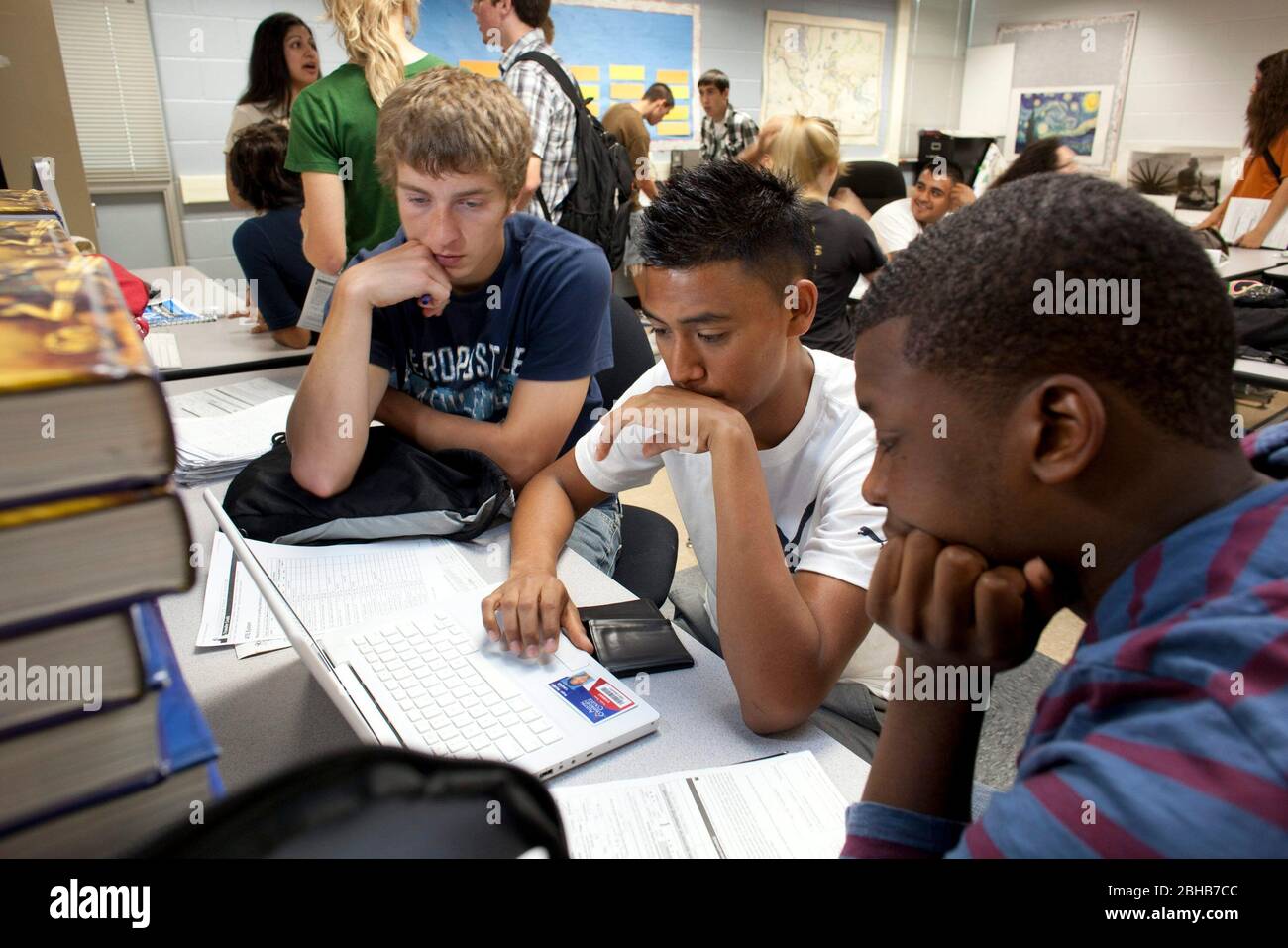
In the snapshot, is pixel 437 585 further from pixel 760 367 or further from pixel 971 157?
pixel 971 157

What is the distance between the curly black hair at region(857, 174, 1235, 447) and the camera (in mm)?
498

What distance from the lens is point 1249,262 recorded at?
3611mm

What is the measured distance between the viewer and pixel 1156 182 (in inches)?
252

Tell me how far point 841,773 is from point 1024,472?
1.30 feet

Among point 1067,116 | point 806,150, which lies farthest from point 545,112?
point 1067,116

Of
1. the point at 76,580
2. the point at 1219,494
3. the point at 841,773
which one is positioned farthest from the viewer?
the point at 841,773

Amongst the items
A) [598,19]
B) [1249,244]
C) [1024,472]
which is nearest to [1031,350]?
[1024,472]

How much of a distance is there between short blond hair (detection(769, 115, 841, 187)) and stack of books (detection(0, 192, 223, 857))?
339 centimetres

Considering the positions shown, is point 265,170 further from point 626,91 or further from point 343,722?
point 626,91

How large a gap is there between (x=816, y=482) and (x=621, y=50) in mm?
5486

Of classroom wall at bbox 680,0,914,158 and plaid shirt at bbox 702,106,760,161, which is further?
classroom wall at bbox 680,0,914,158

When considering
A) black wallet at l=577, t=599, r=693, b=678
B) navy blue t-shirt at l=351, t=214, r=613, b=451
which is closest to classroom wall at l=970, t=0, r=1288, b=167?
navy blue t-shirt at l=351, t=214, r=613, b=451

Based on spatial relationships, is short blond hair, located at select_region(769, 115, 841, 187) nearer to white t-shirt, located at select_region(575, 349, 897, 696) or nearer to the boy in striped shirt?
white t-shirt, located at select_region(575, 349, 897, 696)

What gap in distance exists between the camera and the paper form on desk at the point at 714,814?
2.25 ft
